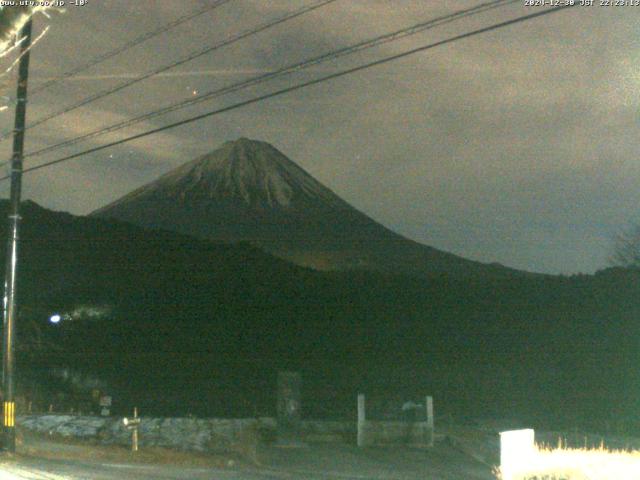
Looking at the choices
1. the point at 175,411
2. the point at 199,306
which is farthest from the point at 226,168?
the point at 175,411

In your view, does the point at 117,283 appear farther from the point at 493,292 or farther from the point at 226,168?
the point at 226,168

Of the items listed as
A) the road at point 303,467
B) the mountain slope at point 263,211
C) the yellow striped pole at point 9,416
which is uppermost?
the mountain slope at point 263,211

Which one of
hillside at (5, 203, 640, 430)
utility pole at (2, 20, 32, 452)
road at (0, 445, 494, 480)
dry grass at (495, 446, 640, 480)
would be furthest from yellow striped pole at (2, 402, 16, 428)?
hillside at (5, 203, 640, 430)

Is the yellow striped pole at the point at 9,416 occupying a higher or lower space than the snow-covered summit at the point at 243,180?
lower

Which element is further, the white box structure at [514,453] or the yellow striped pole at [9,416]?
the yellow striped pole at [9,416]

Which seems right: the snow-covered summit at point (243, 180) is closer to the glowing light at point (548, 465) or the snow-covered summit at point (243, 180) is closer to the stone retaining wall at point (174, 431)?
the stone retaining wall at point (174, 431)

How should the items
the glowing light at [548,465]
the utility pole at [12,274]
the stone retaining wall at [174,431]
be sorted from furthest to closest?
the stone retaining wall at [174,431] < the utility pole at [12,274] < the glowing light at [548,465]

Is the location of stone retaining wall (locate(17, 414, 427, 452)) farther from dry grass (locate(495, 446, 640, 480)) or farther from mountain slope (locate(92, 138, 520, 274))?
mountain slope (locate(92, 138, 520, 274))

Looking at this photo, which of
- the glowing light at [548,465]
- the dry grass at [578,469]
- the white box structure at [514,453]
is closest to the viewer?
the dry grass at [578,469]

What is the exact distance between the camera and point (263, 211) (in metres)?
172

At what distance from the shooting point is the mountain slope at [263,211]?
14262 cm

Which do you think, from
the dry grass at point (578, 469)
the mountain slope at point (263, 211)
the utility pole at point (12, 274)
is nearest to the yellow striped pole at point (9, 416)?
the utility pole at point (12, 274)

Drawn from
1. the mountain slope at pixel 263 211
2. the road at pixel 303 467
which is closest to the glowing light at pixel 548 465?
the road at pixel 303 467

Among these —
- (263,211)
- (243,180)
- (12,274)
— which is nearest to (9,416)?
(12,274)
